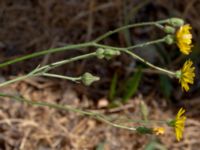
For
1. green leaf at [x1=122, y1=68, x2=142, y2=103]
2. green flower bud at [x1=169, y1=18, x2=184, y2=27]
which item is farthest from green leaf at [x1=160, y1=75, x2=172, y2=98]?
green flower bud at [x1=169, y1=18, x2=184, y2=27]

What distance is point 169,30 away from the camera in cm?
153

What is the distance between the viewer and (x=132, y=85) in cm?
225

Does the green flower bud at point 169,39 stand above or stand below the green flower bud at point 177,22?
below

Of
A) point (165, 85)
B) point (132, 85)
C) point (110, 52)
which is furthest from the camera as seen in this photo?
point (165, 85)

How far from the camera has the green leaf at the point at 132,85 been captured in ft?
7.29

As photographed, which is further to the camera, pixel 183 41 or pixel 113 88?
pixel 113 88

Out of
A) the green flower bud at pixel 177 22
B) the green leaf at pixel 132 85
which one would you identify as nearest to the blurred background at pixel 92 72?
the green leaf at pixel 132 85

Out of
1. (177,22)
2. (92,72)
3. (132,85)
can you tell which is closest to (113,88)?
(132,85)

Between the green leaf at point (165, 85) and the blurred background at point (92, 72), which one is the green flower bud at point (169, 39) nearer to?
the blurred background at point (92, 72)

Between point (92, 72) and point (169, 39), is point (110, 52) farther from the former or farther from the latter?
point (92, 72)

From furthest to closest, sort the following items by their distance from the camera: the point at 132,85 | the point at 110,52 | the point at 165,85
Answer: the point at 165,85, the point at 132,85, the point at 110,52

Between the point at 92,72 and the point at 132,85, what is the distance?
266mm

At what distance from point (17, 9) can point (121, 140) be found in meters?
0.82

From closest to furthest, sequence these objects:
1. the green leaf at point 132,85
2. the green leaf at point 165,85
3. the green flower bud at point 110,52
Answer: the green flower bud at point 110,52, the green leaf at point 132,85, the green leaf at point 165,85
